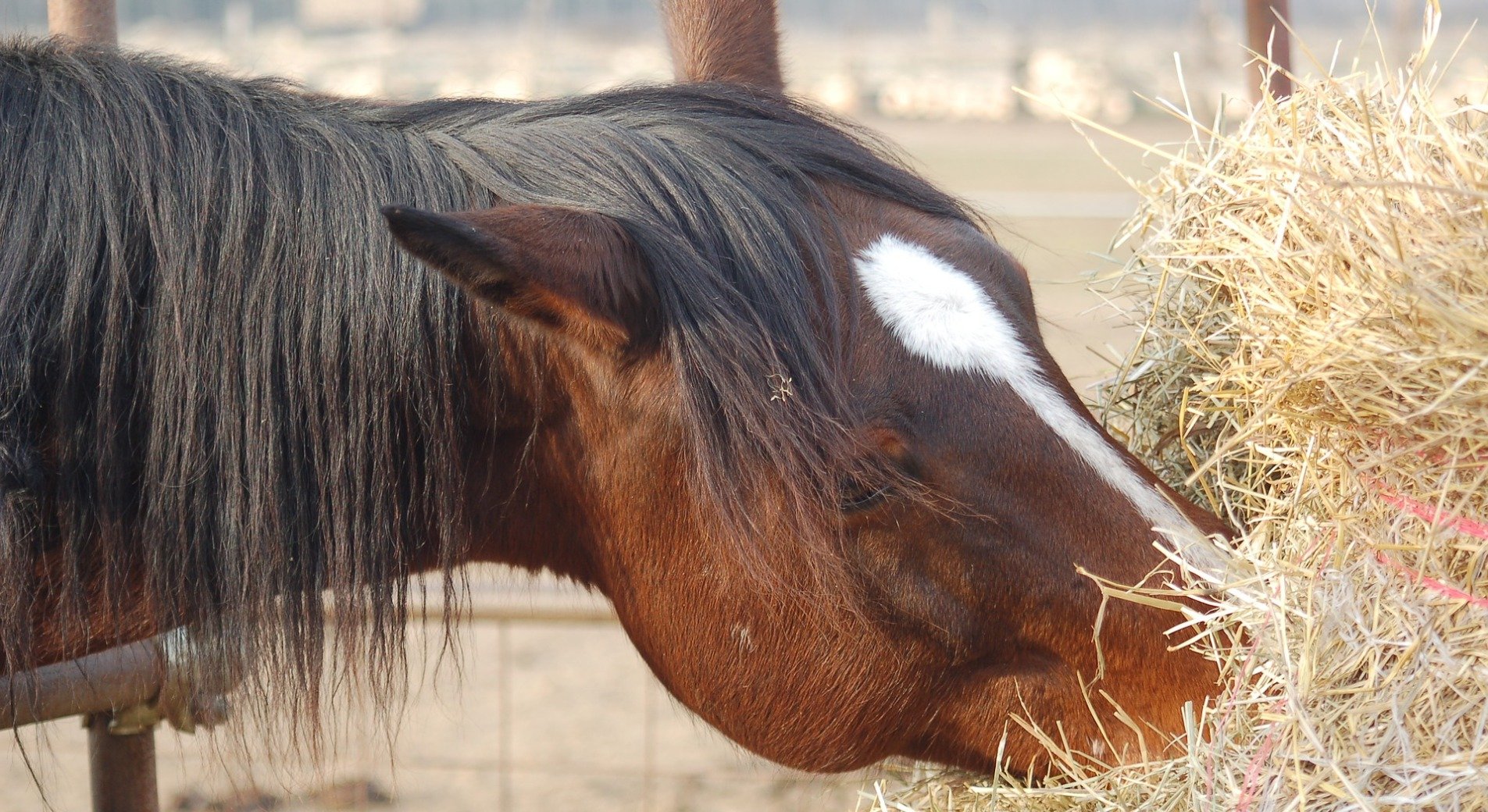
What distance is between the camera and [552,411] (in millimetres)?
1405

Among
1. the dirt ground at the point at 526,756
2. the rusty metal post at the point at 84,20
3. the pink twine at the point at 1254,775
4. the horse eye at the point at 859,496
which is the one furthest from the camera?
the dirt ground at the point at 526,756

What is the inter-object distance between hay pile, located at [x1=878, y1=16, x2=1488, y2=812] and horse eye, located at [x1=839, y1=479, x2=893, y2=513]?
39 cm

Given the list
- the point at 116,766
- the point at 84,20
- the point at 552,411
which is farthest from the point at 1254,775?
the point at 84,20

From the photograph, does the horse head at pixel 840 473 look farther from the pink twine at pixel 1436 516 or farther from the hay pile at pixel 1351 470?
the pink twine at pixel 1436 516

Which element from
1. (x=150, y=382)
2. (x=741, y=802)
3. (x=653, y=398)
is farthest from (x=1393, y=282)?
(x=741, y=802)

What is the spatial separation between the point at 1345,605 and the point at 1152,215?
2.49ft

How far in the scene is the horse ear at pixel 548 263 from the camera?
111 cm

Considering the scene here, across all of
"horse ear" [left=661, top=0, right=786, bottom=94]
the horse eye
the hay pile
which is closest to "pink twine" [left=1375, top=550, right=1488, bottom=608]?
the hay pile

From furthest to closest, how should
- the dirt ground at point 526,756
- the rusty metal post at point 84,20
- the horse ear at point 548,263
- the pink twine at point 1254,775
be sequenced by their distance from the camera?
the dirt ground at point 526,756, the rusty metal post at point 84,20, the pink twine at point 1254,775, the horse ear at point 548,263

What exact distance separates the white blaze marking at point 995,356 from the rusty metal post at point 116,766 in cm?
171

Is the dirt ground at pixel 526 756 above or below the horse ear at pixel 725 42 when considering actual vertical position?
below

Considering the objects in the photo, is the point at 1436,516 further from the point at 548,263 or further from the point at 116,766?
the point at 116,766

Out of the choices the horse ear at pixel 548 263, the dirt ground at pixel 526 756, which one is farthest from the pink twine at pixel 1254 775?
the dirt ground at pixel 526 756

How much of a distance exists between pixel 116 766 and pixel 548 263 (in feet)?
5.48
